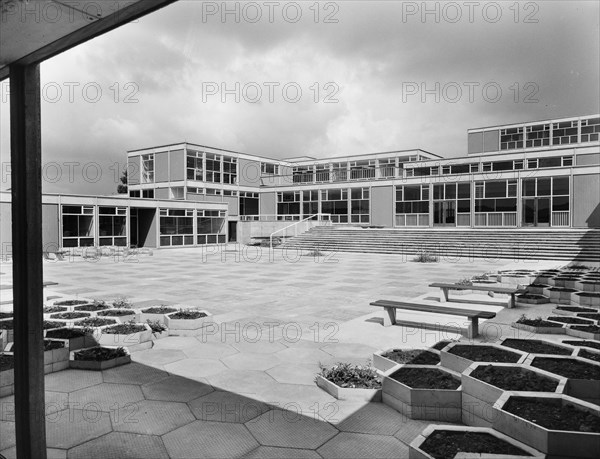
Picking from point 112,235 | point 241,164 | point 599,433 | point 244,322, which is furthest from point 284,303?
point 241,164

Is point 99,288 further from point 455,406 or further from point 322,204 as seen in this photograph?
point 322,204

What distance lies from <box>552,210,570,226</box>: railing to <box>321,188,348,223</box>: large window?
16.0 m

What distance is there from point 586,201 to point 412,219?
39.1 ft

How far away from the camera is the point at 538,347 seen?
502 centimetres

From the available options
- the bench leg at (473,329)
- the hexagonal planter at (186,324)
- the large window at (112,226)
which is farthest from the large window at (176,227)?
the bench leg at (473,329)

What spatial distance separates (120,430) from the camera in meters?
3.65

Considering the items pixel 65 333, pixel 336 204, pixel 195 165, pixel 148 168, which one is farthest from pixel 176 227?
pixel 65 333

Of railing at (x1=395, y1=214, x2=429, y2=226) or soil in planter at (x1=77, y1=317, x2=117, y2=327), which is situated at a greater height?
railing at (x1=395, y1=214, x2=429, y2=226)

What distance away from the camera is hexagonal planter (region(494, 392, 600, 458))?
2.78m

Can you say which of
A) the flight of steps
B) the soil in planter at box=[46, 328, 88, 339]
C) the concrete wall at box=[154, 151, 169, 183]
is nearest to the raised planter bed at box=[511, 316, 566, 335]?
the soil in planter at box=[46, 328, 88, 339]

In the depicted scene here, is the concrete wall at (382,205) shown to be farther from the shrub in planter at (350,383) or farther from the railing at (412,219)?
the shrub in planter at (350,383)

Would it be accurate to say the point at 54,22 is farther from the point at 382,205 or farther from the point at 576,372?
the point at 382,205

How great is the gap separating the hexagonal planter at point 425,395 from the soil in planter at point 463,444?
2.27 ft

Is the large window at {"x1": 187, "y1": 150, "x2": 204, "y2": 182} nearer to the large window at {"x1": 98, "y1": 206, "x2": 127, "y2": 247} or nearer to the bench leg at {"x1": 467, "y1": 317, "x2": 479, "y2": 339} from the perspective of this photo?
the large window at {"x1": 98, "y1": 206, "x2": 127, "y2": 247}
